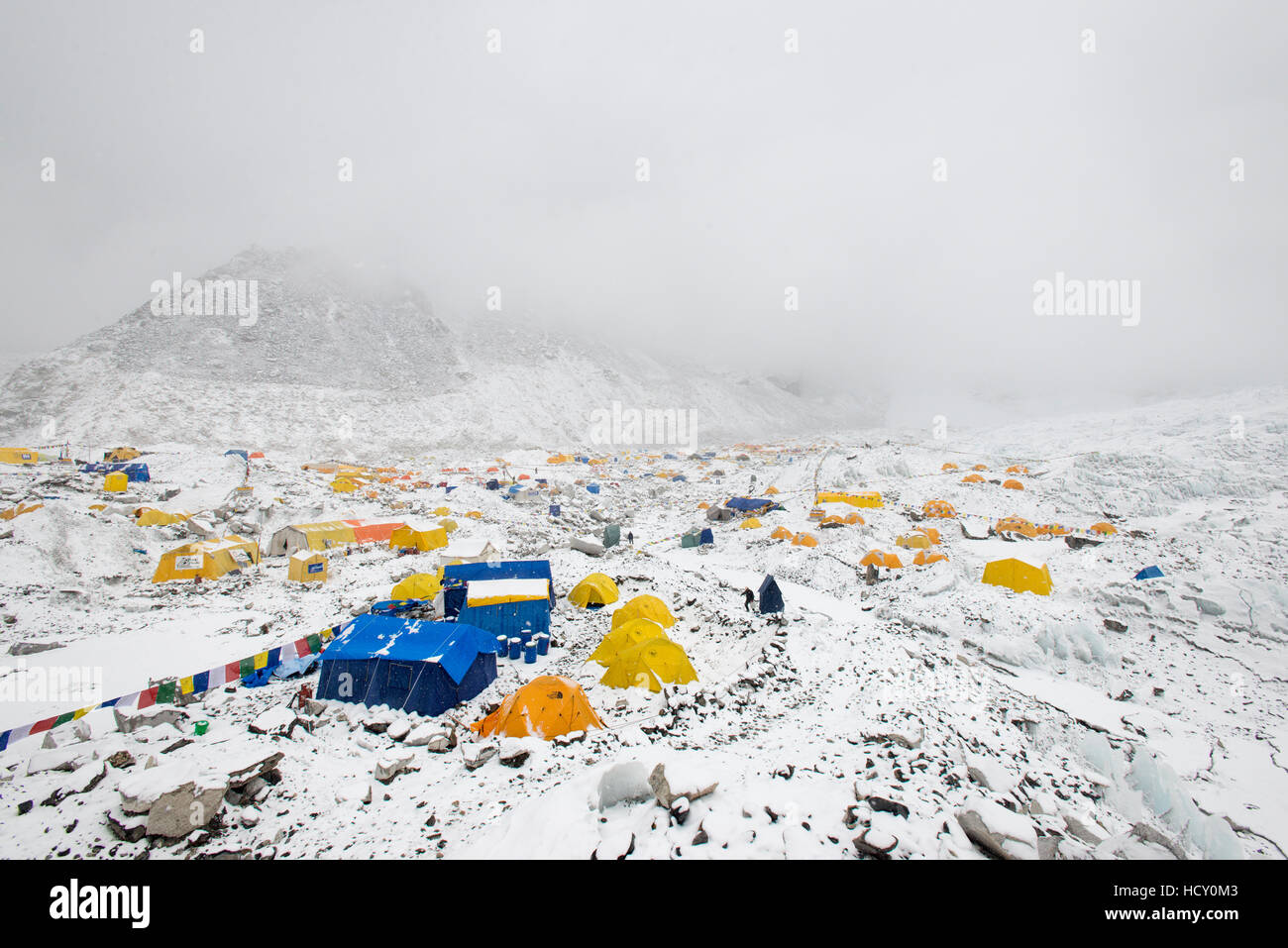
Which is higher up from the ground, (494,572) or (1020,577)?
(494,572)

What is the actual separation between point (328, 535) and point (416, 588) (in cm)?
932

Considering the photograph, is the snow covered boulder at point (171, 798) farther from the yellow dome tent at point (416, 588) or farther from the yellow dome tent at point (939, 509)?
the yellow dome tent at point (939, 509)

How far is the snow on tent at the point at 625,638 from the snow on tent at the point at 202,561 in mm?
15956

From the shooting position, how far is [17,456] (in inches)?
1181

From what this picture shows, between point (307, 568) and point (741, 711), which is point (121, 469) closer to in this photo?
point (307, 568)

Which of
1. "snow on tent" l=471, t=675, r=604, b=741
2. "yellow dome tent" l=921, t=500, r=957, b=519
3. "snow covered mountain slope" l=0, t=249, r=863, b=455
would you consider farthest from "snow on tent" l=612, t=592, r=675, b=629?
"snow covered mountain slope" l=0, t=249, r=863, b=455

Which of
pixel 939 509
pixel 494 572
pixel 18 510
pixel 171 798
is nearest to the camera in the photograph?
pixel 171 798

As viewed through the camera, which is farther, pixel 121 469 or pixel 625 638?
pixel 121 469

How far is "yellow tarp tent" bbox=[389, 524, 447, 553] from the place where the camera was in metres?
22.4

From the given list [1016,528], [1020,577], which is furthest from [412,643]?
[1016,528]

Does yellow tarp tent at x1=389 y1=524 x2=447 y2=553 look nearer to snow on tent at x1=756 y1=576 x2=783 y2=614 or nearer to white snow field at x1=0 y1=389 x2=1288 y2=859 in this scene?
white snow field at x1=0 y1=389 x2=1288 y2=859

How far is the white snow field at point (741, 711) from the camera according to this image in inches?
213
